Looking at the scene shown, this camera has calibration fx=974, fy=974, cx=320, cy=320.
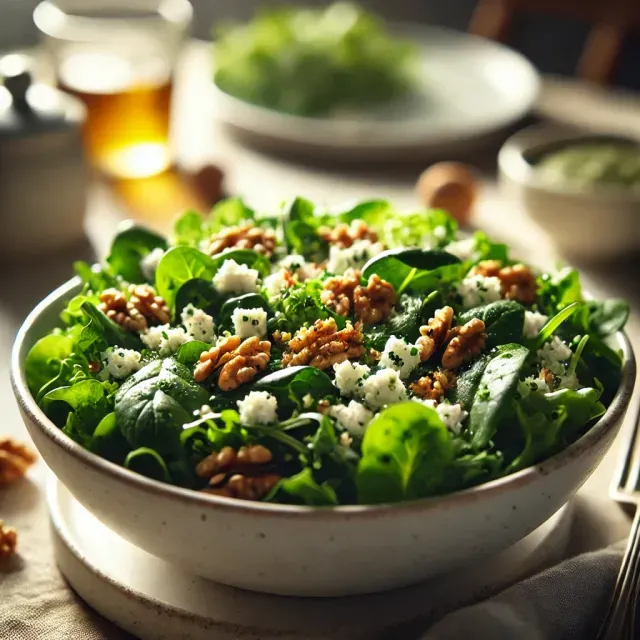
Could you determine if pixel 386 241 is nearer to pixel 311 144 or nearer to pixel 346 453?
pixel 346 453

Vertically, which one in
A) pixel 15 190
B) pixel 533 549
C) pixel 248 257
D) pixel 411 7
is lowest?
pixel 411 7

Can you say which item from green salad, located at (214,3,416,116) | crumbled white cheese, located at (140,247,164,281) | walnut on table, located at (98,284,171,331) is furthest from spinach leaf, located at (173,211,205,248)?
green salad, located at (214,3,416,116)

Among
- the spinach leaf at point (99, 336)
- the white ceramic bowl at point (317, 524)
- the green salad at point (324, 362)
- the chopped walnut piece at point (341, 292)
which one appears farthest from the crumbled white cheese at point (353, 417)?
the spinach leaf at point (99, 336)

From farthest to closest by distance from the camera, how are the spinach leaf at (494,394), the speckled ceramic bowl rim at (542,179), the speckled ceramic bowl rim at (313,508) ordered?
the speckled ceramic bowl rim at (542,179) → the spinach leaf at (494,394) → the speckled ceramic bowl rim at (313,508)

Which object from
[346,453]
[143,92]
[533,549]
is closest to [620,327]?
[533,549]

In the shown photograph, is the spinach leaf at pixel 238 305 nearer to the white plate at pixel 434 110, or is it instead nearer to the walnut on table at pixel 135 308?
the walnut on table at pixel 135 308

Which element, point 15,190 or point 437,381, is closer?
point 437,381

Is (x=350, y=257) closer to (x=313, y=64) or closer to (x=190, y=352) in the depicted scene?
(x=190, y=352)

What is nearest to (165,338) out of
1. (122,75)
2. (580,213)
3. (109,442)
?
(109,442)
